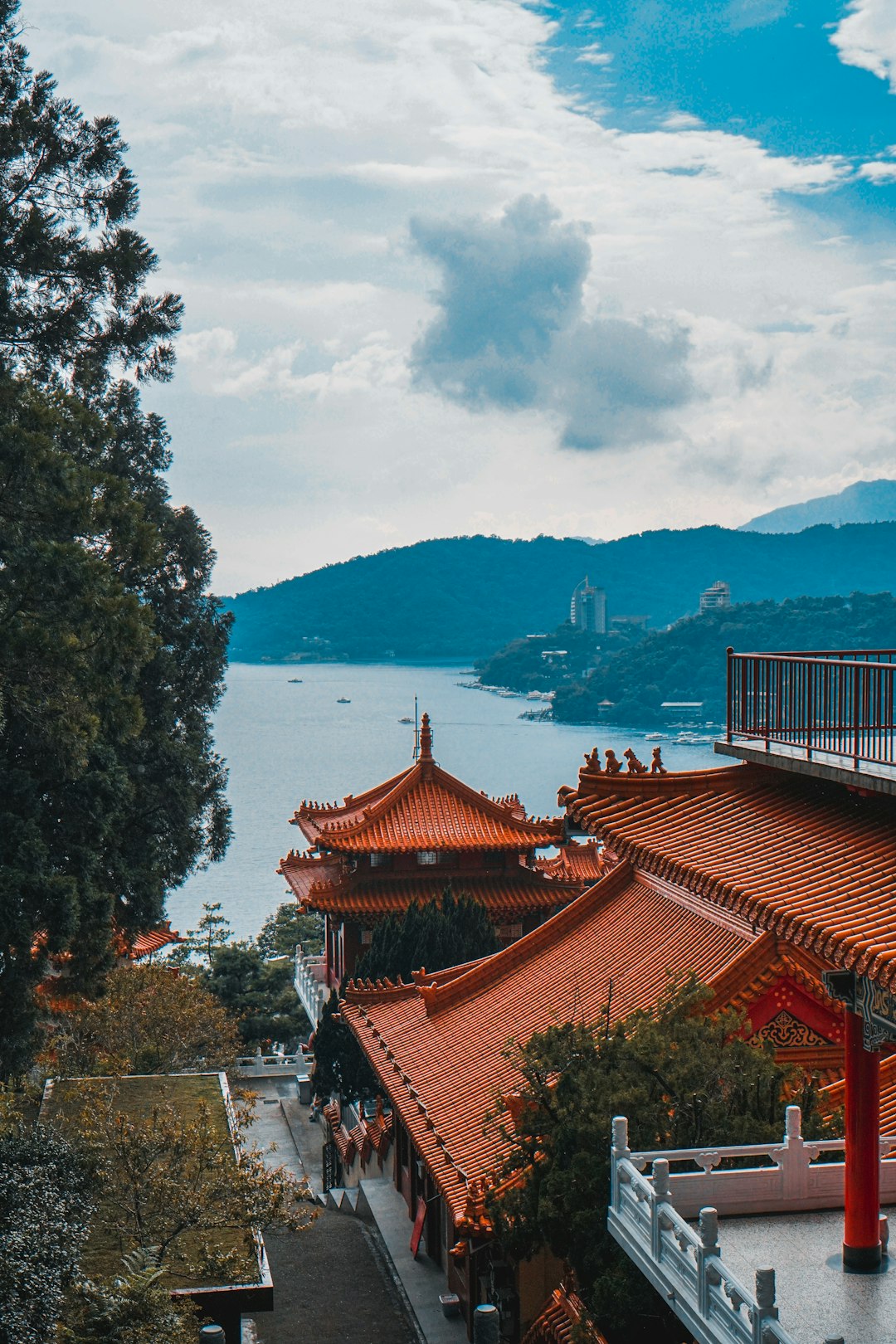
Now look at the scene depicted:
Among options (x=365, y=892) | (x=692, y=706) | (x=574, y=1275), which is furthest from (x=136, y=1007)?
(x=692, y=706)

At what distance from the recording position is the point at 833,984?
311 inches

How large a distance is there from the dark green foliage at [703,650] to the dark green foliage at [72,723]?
1968 inches

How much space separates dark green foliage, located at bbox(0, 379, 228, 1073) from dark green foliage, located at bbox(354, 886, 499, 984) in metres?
5.67

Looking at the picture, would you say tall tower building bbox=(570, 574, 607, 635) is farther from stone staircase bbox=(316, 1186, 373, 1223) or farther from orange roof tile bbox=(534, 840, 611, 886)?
stone staircase bbox=(316, 1186, 373, 1223)

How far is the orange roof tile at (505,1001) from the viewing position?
14.1 metres

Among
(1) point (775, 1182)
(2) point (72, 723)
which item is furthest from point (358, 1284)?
(1) point (775, 1182)

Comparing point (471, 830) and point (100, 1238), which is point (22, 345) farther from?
point (471, 830)

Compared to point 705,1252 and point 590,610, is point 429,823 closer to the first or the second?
point 705,1252

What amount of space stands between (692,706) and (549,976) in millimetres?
107631

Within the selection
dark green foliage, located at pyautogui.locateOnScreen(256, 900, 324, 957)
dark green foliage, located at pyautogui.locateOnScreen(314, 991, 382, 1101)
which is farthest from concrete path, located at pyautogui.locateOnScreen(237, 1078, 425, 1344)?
dark green foliage, located at pyautogui.locateOnScreen(256, 900, 324, 957)

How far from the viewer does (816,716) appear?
9680mm

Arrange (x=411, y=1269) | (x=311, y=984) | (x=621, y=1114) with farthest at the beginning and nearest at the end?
(x=311, y=984) < (x=411, y=1269) < (x=621, y=1114)

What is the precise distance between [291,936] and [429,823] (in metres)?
21.0

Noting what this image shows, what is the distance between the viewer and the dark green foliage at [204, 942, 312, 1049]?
38.1 meters
